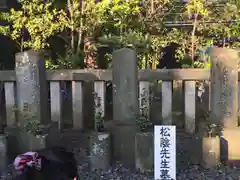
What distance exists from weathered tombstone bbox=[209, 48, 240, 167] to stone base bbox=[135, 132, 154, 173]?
808 mm

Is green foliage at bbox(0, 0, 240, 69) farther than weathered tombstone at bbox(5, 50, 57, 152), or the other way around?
green foliage at bbox(0, 0, 240, 69)

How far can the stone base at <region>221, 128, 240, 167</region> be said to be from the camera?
500 centimetres

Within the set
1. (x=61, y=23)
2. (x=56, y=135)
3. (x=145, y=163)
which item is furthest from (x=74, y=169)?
(x=61, y=23)

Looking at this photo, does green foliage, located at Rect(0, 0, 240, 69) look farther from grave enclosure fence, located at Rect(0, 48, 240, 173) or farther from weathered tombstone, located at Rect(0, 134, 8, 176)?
weathered tombstone, located at Rect(0, 134, 8, 176)

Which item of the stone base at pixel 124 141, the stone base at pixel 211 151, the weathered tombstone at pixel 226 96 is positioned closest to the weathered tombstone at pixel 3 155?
the stone base at pixel 124 141

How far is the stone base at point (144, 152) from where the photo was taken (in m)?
4.70

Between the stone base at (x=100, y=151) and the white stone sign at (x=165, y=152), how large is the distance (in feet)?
2.42

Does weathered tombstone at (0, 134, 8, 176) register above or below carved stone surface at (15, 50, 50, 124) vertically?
below

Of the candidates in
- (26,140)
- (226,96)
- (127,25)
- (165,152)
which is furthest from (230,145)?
(127,25)

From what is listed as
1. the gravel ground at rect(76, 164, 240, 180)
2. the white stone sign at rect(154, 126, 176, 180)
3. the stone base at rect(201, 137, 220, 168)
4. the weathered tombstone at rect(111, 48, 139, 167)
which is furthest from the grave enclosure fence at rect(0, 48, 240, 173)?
the white stone sign at rect(154, 126, 176, 180)

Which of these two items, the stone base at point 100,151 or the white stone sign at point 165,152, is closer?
the white stone sign at point 165,152

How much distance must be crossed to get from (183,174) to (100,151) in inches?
35.7

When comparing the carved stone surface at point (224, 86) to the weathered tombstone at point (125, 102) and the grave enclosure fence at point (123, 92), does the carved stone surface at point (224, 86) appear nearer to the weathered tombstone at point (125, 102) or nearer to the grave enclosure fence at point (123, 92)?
the grave enclosure fence at point (123, 92)

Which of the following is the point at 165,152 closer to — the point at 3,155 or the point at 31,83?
the point at 31,83
